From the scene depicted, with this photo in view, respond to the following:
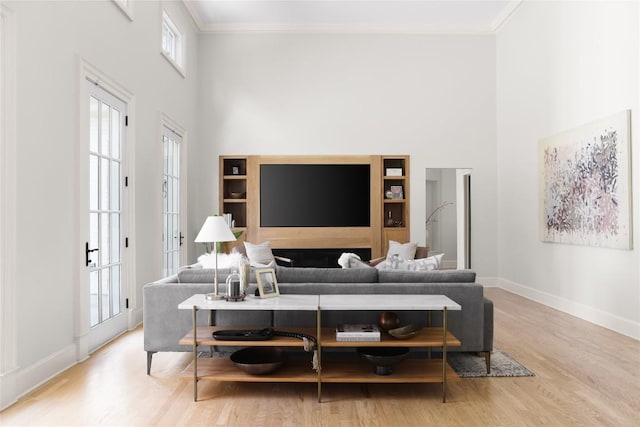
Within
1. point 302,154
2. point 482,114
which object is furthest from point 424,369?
point 482,114

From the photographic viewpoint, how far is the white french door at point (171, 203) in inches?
251

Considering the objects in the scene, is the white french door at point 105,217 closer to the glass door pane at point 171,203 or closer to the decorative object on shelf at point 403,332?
the glass door pane at point 171,203

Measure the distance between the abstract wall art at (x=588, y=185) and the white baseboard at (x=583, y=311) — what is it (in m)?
0.73

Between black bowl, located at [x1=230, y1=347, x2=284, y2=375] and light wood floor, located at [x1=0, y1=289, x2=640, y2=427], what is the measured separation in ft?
0.62

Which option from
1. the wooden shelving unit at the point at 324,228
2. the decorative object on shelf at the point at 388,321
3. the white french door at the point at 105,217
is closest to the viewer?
the decorative object on shelf at the point at 388,321

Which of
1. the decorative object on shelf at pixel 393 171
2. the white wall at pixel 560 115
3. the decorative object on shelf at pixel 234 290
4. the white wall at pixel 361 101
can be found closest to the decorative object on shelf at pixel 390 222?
the decorative object on shelf at pixel 393 171

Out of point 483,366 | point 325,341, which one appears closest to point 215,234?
point 325,341

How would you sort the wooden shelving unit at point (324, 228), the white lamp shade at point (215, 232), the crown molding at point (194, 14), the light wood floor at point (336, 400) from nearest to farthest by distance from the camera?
the light wood floor at point (336, 400)
the white lamp shade at point (215, 232)
the crown molding at point (194, 14)
the wooden shelving unit at point (324, 228)

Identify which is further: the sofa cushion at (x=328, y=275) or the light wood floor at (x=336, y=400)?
the sofa cushion at (x=328, y=275)

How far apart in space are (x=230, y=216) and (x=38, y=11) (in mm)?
4870

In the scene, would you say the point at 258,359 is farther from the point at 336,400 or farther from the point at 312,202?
the point at 312,202

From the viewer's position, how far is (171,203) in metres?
6.67

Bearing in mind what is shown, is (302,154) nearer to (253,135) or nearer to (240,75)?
(253,135)

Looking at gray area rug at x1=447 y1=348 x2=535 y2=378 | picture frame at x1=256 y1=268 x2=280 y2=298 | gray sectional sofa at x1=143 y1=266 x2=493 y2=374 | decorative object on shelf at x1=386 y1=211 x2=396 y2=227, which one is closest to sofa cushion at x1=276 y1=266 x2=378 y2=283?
gray sectional sofa at x1=143 y1=266 x2=493 y2=374
